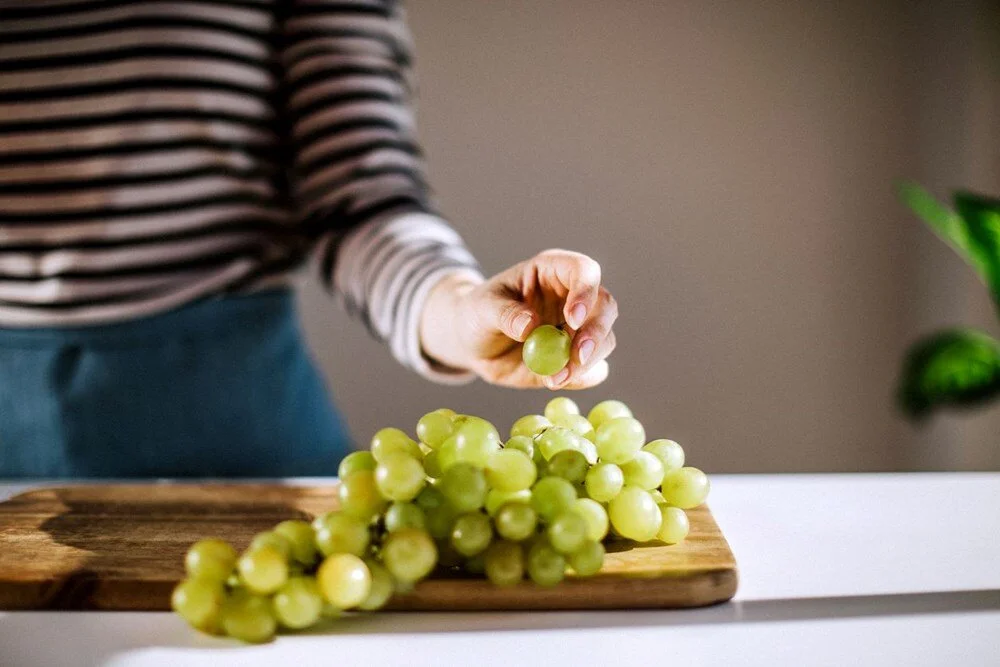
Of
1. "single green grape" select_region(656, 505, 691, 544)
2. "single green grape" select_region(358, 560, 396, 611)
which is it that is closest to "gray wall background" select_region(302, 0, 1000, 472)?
"single green grape" select_region(656, 505, 691, 544)

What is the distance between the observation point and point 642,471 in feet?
2.27

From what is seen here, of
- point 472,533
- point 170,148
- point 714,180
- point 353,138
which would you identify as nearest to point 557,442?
point 472,533

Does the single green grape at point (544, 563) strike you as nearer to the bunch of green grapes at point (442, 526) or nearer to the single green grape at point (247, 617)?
the bunch of green grapes at point (442, 526)

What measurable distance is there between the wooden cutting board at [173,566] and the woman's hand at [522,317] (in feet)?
0.56

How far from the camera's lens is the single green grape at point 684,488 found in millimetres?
719

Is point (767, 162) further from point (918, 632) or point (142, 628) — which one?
point (142, 628)

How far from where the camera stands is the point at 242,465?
123 centimetres

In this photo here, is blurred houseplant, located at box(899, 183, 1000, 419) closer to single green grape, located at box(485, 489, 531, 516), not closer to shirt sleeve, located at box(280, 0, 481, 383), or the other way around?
shirt sleeve, located at box(280, 0, 481, 383)

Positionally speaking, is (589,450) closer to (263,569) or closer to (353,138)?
(263,569)

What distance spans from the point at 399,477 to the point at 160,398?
72 centimetres

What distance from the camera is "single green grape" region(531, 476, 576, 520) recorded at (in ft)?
2.04

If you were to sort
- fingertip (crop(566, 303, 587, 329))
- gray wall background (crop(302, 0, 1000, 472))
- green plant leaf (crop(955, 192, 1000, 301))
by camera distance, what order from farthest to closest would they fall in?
gray wall background (crop(302, 0, 1000, 472))
green plant leaf (crop(955, 192, 1000, 301))
fingertip (crop(566, 303, 587, 329))

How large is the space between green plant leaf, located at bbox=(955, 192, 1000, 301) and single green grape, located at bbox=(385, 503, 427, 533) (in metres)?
1.38

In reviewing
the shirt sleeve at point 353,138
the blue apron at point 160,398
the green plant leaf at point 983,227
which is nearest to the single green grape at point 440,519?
the shirt sleeve at point 353,138
